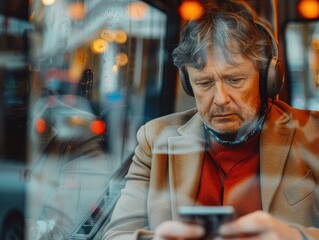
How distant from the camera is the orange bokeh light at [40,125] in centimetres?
255

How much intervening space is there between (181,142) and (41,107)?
21.9 inches

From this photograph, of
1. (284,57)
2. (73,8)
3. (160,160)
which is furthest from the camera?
(73,8)

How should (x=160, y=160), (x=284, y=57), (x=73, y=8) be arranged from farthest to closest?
1. (x=73, y=8)
2. (x=160, y=160)
3. (x=284, y=57)

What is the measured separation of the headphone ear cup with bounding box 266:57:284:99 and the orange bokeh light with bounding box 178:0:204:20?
31cm

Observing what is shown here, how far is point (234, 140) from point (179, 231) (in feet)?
1.70

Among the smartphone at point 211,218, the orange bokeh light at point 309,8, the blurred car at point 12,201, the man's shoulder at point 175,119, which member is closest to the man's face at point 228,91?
the man's shoulder at point 175,119

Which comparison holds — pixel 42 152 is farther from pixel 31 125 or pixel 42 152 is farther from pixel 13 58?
pixel 13 58

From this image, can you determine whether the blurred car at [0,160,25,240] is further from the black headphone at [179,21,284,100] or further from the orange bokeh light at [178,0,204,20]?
the black headphone at [179,21,284,100]

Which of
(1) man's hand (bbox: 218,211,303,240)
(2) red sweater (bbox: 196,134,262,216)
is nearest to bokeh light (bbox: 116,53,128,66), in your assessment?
(2) red sweater (bbox: 196,134,262,216)

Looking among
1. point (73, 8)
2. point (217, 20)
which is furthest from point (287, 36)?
point (73, 8)

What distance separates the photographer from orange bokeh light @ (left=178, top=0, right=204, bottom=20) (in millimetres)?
2338

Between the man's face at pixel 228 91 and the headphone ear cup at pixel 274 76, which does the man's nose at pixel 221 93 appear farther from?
the headphone ear cup at pixel 274 76

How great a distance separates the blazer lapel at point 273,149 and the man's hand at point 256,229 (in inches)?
8.7

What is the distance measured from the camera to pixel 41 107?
2.53 meters
